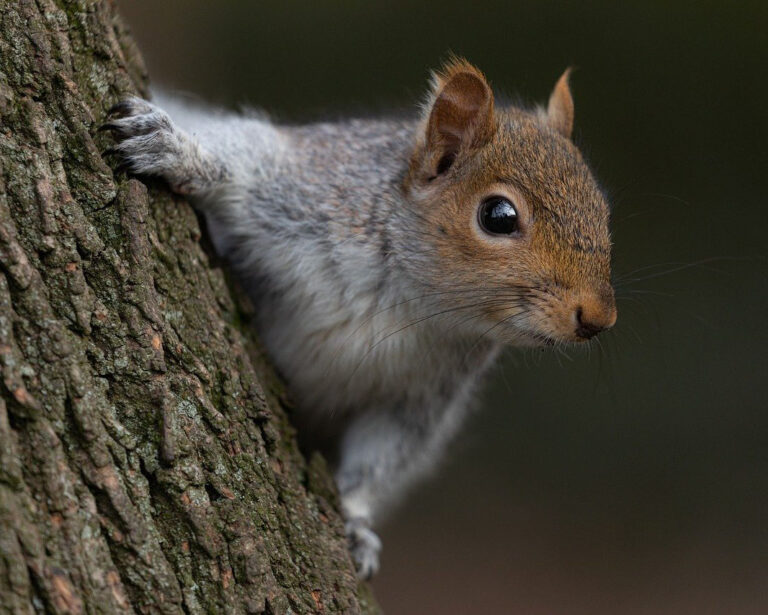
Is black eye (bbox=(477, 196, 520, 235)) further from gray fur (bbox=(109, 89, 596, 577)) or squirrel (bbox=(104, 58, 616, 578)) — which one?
gray fur (bbox=(109, 89, 596, 577))

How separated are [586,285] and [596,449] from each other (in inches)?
185

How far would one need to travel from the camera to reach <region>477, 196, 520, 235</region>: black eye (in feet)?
9.41

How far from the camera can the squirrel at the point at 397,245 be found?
281cm

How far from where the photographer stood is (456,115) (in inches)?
117

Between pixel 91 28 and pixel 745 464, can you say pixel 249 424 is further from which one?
pixel 745 464

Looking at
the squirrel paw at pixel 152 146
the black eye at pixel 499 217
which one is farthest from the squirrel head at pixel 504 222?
the squirrel paw at pixel 152 146

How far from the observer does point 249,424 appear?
7.70 feet

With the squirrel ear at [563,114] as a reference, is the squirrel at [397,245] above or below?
below

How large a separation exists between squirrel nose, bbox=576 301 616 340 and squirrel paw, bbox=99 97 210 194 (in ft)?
4.06

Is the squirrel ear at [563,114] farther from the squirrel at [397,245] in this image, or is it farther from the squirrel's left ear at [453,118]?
the squirrel's left ear at [453,118]

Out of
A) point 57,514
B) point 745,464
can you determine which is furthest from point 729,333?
point 57,514

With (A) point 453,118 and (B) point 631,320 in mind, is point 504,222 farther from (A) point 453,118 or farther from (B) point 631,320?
(B) point 631,320

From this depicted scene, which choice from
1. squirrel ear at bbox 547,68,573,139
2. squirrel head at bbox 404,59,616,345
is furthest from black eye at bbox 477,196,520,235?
squirrel ear at bbox 547,68,573,139

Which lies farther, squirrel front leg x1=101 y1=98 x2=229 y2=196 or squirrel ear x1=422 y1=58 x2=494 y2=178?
squirrel ear x1=422 y1=58 x2=494 y2=178
